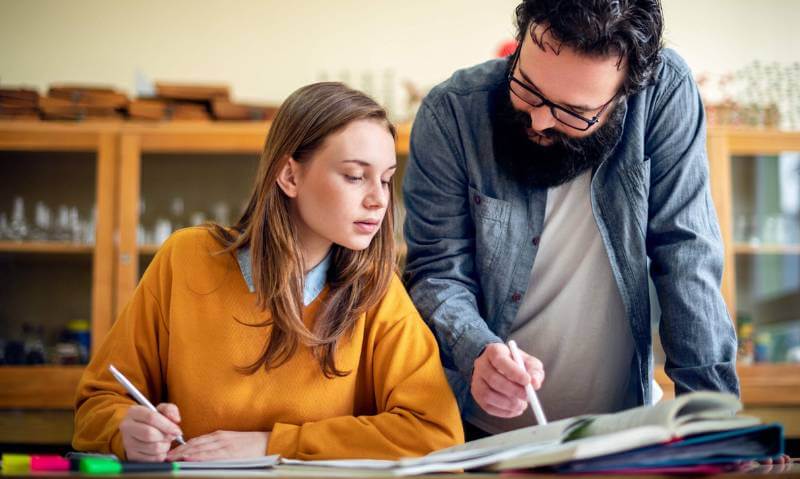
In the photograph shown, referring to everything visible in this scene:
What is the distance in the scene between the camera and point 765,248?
9.98 ft

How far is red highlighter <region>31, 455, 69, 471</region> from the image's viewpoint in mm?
736

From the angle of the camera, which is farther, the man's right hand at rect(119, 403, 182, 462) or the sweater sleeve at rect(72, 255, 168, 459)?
the sweater sleeve at rect(72, 255, 168, 459)

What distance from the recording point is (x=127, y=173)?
116 inches

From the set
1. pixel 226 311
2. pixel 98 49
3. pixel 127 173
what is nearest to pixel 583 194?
pixel 226 311

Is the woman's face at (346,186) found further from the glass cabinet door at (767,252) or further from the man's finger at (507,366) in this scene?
the glass cabinet door at (767,252)

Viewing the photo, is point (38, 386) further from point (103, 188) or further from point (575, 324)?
point (575, 324)

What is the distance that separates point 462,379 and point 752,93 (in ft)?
7.51

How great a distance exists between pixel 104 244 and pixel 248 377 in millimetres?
1936

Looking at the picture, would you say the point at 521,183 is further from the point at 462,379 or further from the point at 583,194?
the point at 462,379

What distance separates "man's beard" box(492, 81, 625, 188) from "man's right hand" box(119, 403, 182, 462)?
2.23ft

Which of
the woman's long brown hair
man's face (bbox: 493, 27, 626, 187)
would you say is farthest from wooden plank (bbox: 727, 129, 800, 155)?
the woman's long brown hair

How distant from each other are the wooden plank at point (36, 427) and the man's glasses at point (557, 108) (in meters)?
2.15

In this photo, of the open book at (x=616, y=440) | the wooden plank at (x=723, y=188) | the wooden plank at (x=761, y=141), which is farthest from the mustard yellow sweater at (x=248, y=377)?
the wooden plank at (x=761, y=141)

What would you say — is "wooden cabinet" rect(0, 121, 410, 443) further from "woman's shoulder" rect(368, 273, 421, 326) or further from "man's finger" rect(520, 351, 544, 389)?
"man's finger" rect(520, 351, 544, 389)
